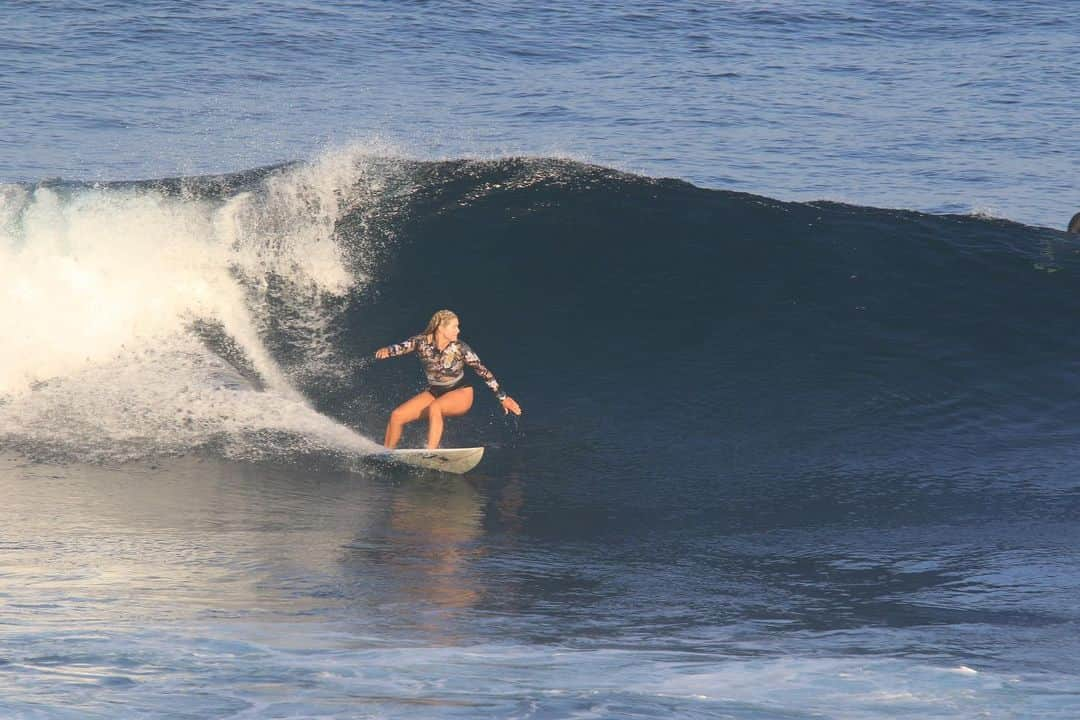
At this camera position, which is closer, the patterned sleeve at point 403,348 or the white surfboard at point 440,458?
the white surfboard at point 440,458

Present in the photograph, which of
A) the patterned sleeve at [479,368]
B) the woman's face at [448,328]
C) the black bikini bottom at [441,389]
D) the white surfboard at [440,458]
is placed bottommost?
the white surfboard at [440,458]

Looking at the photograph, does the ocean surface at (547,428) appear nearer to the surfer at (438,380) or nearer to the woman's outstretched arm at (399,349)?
the surfer at (438,380)

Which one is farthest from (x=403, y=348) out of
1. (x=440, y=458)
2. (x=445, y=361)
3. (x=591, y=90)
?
(x=591, y=90)

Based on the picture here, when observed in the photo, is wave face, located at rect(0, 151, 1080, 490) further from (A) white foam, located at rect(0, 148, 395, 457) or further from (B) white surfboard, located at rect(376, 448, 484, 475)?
(B) white surfboard, located at rect(376, 448, 484, 475)

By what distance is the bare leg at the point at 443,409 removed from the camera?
857 cm

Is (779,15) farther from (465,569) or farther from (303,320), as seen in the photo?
(465,569)

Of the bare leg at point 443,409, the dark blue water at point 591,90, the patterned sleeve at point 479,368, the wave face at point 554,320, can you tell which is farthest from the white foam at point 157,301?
the dark blue water at point 591,90

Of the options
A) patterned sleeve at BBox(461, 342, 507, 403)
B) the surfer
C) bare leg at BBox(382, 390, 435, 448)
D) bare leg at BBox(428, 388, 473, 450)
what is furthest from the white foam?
patterned sleeve at BBox(461, 342, 507, 403)

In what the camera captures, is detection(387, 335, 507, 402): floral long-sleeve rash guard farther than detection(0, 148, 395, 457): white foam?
No

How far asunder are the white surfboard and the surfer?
160 mm

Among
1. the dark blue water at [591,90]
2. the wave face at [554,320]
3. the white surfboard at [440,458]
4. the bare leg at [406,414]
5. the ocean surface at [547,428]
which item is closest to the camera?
A: the ocean surface at [547,428]

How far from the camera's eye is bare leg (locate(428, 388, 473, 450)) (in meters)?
8.57

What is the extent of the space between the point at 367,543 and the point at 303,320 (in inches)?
179

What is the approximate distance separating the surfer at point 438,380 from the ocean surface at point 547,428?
15.9 inches
